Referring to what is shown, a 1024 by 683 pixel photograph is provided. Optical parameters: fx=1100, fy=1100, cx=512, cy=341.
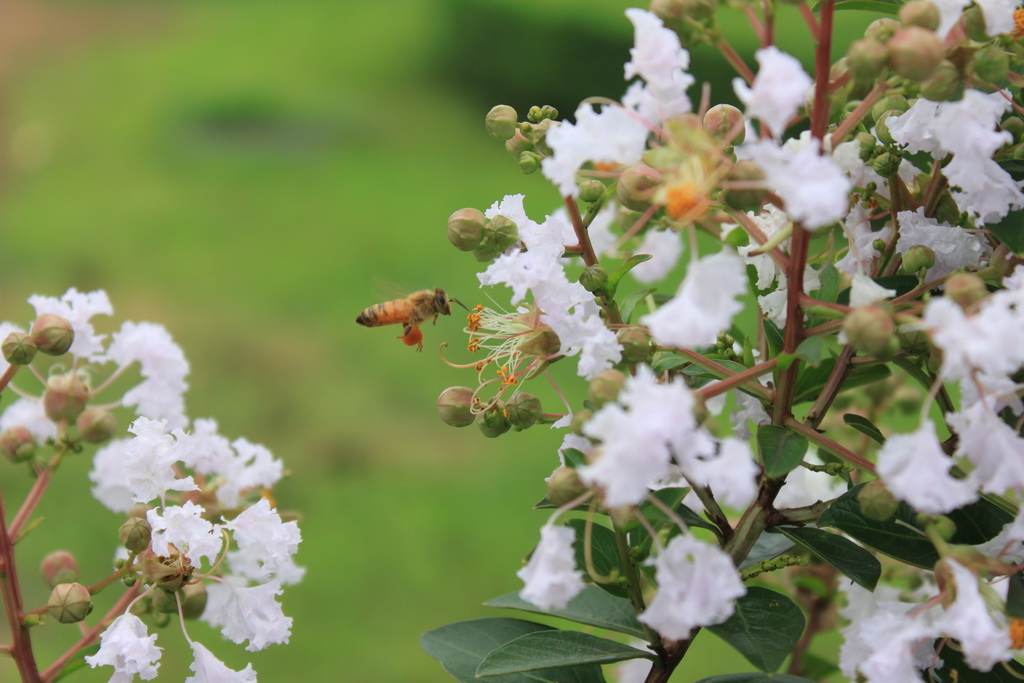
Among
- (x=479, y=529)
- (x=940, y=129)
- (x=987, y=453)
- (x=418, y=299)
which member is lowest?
(x=479, y=529)

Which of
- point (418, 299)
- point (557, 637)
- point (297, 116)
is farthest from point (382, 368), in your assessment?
point (557, 637)

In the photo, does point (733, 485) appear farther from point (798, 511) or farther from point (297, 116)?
point (297, 116)

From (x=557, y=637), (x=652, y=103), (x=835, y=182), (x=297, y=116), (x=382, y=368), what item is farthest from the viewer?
(x=297, y=116)

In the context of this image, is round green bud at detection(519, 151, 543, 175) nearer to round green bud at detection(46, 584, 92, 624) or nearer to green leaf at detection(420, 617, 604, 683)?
green leaf at detection(420, 617, 604, 683)

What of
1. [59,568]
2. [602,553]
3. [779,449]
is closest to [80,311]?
[59,568]

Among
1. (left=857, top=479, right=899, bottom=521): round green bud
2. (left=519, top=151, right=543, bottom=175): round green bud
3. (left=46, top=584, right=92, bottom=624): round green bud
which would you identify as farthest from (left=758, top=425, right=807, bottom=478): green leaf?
(left=46, top=584, right=92, bottom=624): round green bud

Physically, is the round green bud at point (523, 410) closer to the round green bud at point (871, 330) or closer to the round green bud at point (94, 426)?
the round green bud at point (871, 330)

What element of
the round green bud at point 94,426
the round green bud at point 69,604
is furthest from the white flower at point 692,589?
the round green bud at point 94,426
